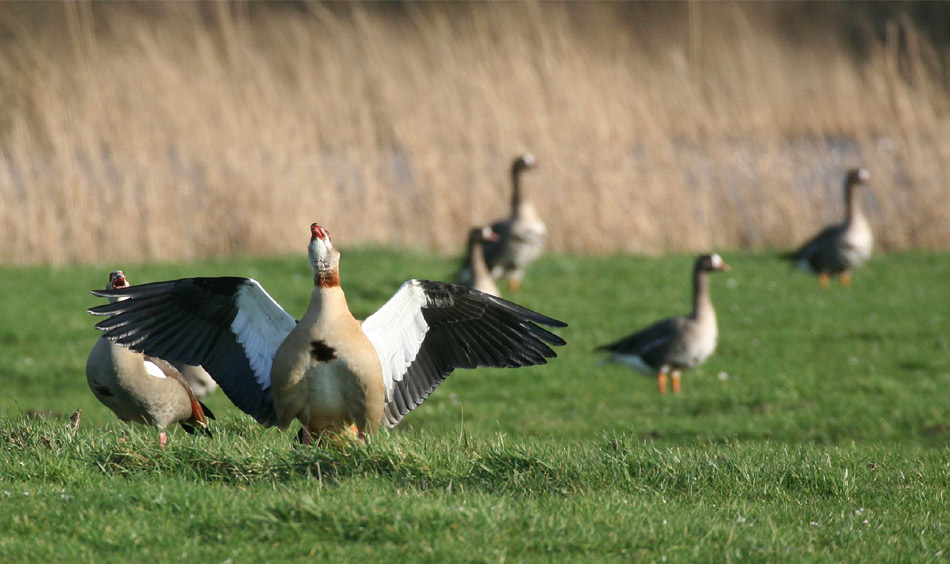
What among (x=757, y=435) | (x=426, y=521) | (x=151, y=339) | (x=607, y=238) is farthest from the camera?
(x=607, y=238)

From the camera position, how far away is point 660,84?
18.7 meters

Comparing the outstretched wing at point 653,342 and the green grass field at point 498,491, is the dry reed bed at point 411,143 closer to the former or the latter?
the outstretched wing at point 653,342

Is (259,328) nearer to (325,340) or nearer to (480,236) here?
(325,340)

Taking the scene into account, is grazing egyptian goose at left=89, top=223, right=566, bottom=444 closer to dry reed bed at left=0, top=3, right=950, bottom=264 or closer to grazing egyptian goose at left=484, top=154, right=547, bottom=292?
grazing egyptian goose at left=484, top=154, right=547, bottom=292

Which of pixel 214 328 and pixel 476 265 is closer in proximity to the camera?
pixel 214 328

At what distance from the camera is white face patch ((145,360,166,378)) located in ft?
22.7

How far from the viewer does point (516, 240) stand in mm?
14844

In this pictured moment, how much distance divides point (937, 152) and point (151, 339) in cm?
1444

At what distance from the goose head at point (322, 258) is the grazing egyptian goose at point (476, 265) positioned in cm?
683

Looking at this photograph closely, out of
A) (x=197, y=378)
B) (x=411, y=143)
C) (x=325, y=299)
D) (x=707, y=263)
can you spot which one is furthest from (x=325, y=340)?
(x=411, y=143)

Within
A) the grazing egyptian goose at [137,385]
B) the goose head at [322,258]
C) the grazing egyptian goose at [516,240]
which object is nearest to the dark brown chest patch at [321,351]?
the goose head at [322,258]

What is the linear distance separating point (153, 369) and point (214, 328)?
0.80m

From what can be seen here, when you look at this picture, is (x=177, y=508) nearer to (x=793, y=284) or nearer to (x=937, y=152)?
(x=793, y=284)

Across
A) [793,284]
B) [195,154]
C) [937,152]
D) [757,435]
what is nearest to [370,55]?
[195,154]
